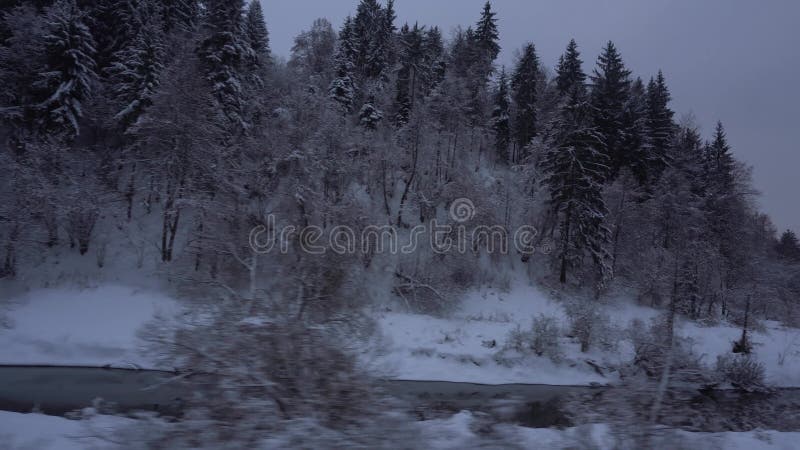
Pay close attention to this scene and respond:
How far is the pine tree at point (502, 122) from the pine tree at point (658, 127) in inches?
428

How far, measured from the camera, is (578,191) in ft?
82.3

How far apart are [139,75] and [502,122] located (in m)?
26.7

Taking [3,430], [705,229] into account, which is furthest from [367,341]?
[705,229]

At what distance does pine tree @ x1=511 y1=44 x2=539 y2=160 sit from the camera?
120 feet

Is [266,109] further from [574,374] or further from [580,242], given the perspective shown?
[574,374]

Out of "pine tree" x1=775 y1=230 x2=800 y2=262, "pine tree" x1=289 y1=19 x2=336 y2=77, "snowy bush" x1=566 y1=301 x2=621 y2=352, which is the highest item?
"pine tree" x1=289 y1=19 x2=336 y2=77

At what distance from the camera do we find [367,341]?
17.8ft

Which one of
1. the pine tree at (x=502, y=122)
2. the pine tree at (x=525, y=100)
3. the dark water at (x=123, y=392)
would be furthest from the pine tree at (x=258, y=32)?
the dark water at (x=123, y=392)

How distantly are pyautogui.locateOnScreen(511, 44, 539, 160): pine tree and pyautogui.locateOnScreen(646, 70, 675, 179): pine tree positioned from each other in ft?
29.8

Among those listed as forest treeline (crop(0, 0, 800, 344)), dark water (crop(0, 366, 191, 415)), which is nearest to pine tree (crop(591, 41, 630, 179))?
forest treeline (crop(0, 0, 800, 344))

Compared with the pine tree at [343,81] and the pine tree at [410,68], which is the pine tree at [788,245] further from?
the pine tree at [343,81]

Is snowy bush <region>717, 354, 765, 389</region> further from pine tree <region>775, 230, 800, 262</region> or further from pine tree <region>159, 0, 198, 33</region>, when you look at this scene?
pine tree <region>775, 230, 800, 262</region>

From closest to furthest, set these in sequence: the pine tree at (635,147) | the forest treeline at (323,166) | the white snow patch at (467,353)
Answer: the white snow patch at (467,353) → the forest treeline at (323,166) → the pine tree at (635,147)

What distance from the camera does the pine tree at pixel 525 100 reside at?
36625mm
